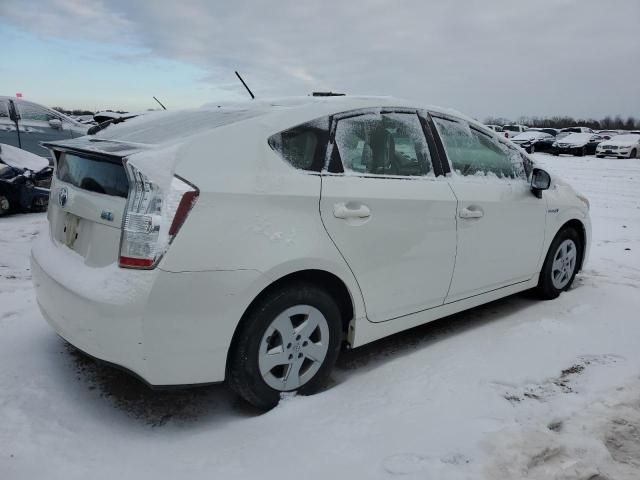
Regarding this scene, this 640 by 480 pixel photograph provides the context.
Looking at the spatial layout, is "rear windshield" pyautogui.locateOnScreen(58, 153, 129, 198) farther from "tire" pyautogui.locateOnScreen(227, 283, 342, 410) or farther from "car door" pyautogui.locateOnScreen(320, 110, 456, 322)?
"car door" pyautogui.locateOnScreen(320, 110, 456, 322)

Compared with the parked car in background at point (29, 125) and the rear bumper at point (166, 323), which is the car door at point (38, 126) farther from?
the rear bumper at point (166, 323)

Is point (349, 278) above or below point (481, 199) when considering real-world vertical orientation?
below

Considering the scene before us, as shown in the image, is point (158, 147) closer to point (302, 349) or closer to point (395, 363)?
point (302, 349)

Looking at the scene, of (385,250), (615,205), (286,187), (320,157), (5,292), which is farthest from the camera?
(615,205)

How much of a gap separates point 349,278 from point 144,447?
1.28m

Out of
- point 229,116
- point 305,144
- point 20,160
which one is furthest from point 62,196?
point 20,160

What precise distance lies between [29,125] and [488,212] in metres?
9.46

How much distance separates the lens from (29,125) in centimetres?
1012

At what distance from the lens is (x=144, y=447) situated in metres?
2.45

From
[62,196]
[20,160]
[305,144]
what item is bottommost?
[20,160]

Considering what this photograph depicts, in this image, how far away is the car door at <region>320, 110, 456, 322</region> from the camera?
2.85m

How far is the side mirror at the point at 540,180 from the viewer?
13.2 feet

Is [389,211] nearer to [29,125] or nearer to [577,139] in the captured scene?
[29,125]

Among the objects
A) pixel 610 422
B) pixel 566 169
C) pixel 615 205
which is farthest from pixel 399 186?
pixel 566 169
